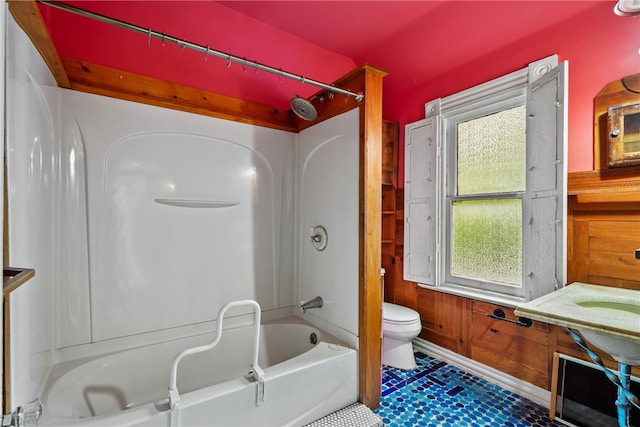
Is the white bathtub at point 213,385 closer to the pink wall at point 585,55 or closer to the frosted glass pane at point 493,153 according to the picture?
the frosted glass pane at point 493,153

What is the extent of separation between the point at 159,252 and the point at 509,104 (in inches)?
107

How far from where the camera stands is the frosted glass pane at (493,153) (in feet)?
7.16

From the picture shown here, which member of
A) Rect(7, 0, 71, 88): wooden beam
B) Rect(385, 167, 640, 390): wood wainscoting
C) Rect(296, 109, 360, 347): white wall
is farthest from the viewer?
Rect(296, 109, 360, 347): white wall

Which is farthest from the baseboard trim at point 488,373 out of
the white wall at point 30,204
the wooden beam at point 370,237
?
the white wall at point 30,204

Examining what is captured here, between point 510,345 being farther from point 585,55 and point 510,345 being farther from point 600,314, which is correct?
point 585,55

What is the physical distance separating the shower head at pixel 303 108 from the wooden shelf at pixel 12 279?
5.16 feet

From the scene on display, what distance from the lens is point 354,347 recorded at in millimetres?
1838

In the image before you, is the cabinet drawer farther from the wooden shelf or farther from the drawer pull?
the wooden shelf

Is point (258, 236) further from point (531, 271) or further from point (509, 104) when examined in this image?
point (509, 104)

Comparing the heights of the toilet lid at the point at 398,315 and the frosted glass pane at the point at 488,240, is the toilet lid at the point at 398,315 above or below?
below

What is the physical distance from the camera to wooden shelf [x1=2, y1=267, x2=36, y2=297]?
0.76m

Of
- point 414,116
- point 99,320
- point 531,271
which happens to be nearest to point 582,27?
point 414,116

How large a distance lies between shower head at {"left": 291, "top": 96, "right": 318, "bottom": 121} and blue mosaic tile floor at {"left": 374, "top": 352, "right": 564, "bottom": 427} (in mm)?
1989

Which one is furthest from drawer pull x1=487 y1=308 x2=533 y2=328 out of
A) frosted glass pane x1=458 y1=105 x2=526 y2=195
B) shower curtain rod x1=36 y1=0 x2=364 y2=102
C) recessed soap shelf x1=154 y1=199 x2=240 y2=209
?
recessed soap shelf x1=154 y1=199 x2=240 y2=209
